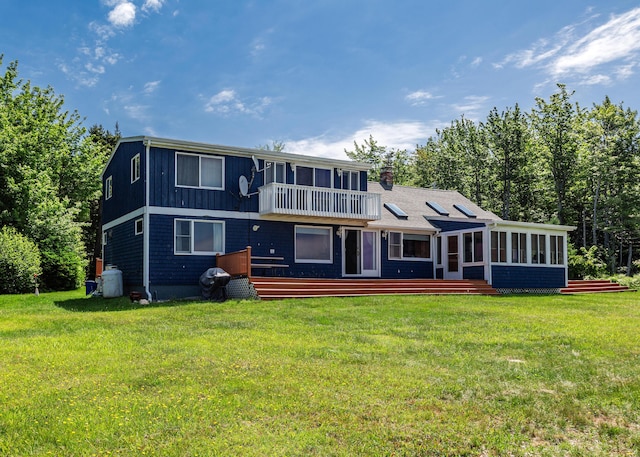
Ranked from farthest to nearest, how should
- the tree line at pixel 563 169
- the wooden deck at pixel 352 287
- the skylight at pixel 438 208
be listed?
the tree line at pixel 563 169
the skylight at pixel 438 208
the wooden deck at pixel 352 287

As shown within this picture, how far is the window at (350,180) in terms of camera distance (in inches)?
886

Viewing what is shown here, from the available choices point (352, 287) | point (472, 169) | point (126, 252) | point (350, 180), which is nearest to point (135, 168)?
point (126, 252)

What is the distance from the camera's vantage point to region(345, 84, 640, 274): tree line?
3738 cm

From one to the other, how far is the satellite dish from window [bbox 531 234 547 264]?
11.1m

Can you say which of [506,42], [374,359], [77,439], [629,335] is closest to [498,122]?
[506,42]

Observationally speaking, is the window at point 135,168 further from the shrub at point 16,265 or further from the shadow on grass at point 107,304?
the shrub at point 16,265

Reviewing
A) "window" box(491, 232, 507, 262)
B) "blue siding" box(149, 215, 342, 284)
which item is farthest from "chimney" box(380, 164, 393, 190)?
"window" box(491, 232, 507, 262)

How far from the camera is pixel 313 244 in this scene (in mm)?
21812

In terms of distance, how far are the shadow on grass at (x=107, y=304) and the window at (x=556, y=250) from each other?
14.1 meters

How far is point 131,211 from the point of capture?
2030 centimetres

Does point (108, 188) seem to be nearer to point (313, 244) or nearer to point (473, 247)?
point (313, 244)

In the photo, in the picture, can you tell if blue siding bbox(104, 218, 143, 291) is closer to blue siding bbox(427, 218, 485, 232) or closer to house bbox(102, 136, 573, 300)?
house bbox(102, 136, 573, 300)

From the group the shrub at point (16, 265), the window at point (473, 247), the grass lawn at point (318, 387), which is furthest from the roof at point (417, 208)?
the shrub at point (16, 265)

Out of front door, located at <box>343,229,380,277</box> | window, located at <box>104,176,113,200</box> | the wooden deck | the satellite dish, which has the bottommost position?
the wooden deck
